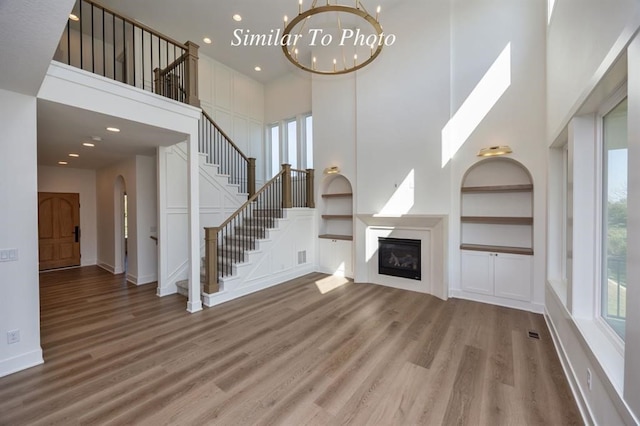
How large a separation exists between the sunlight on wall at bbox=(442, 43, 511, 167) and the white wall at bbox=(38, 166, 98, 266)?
920 centimetres

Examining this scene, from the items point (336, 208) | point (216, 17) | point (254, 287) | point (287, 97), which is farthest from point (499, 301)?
point (216, 17)

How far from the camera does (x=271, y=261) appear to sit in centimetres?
541

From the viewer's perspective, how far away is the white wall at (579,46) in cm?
151

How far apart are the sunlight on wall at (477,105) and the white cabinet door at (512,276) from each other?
1.85 m

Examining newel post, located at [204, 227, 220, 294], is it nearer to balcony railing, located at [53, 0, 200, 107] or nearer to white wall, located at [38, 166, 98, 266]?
balcony railing, located at [53, 0, 200, 107]

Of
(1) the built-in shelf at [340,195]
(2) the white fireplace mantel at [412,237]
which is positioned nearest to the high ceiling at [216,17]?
(1) the built-in shelf at [340,195]

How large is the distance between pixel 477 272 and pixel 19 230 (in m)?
6.01

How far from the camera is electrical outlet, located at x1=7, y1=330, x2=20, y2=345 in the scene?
2.62 metres

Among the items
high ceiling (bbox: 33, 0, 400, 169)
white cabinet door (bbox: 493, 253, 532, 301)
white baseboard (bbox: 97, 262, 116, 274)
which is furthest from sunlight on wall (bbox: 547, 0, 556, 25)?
white baseboard (bbox: 97, 262, 116, 274)

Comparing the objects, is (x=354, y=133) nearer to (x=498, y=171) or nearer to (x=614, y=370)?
(x=498, y=171)

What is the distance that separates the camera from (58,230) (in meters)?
7.07

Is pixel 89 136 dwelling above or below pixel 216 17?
below

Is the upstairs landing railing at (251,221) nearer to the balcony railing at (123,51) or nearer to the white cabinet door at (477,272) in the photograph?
the balcony railing at (123,51)

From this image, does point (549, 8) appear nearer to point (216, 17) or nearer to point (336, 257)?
point (336, 257)
